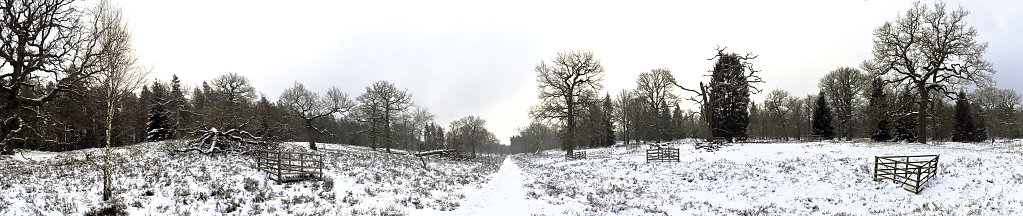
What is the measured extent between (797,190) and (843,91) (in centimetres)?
5031

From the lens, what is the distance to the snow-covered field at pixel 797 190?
11641mm

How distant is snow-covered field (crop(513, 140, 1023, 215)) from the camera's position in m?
11.6

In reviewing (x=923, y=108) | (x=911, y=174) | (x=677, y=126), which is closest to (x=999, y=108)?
(x=677, y=126)

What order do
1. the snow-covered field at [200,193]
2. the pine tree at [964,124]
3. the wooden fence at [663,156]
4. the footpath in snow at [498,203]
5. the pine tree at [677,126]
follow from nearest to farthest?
the snow-covered field at [200,193], the footpath in snow at [498,203], the wooden fence at [663,156], the pine tree at [964,124], the pine tree at [677,126]

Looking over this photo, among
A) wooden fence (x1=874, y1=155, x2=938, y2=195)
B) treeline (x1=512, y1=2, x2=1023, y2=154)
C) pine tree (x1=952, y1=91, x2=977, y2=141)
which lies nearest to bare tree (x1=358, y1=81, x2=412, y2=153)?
treeline (x1=512, y1=2, x2=1023, y2=154)

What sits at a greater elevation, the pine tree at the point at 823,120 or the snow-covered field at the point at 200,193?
the pine tree at the point at 823,120

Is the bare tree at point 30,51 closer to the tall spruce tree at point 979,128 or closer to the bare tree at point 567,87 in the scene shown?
the bare tree at point 567,87

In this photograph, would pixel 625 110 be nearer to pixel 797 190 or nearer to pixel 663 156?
pixel 663 156

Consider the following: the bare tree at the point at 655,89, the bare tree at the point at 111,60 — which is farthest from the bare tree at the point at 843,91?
the bare tree at the point at 111,60

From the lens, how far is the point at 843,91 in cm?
5278

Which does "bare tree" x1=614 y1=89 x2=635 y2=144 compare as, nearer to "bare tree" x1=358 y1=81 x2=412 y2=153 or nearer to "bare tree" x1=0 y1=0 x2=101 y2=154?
"bare tree" x1=358 y1=81 x2=412 y2=153

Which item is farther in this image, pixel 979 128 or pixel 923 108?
pixel 979 128

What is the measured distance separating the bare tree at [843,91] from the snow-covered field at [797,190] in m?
39.0

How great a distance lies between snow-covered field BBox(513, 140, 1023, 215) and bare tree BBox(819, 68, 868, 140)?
39.0 m
